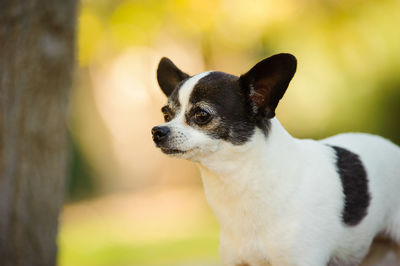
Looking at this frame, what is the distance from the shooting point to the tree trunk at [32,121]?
3.34 meters

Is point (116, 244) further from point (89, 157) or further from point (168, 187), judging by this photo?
point (89, 157)

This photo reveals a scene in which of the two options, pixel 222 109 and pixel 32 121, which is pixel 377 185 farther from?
pixel 32 121

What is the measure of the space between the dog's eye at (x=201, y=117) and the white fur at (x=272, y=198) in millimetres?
60

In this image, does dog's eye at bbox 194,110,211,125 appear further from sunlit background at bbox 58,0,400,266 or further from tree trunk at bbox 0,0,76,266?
sunlit background at bbox 58,0,400,266

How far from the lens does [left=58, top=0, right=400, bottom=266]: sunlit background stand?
28.7ft

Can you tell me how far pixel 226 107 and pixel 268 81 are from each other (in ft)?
0.90

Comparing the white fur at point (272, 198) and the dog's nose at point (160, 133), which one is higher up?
the dog's nose at point (160, 133)

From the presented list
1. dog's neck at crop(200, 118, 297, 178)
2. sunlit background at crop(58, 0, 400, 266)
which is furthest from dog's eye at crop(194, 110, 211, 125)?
sunlit background at crop(58, 0, 400, 266)

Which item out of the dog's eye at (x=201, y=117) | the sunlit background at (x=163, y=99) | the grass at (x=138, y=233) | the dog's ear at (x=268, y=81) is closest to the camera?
the dog's ear at (x=268, y=81)

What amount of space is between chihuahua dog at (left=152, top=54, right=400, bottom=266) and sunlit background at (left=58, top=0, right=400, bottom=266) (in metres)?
3.40

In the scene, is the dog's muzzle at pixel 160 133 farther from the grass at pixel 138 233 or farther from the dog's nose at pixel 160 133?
the grass at pixel 138 233

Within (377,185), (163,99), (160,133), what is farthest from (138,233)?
(160,133)

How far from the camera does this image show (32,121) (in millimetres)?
3445

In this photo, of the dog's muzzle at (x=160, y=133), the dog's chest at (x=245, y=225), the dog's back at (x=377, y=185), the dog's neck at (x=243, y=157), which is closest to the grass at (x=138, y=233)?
the dog's back at (x=377, y=185)
